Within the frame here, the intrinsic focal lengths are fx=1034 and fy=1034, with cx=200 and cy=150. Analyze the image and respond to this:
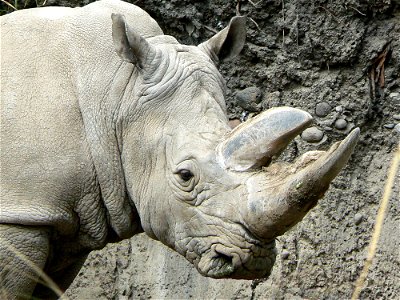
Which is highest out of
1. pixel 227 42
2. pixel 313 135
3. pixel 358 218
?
pixel 227 42

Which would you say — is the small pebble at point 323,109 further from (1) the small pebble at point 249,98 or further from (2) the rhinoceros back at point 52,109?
(2) the rhinoceros back at point 52,109

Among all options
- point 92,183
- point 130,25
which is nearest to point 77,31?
point 130,25

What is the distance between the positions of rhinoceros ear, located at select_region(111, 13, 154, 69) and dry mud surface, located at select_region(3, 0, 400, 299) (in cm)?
185

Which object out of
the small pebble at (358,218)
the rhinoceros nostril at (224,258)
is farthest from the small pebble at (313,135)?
the rhinoceros nostril at (224,258)

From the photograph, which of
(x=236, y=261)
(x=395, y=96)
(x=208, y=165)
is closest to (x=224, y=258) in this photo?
(x=236, y=261)

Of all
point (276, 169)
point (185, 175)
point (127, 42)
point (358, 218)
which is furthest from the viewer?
point (358, 218)

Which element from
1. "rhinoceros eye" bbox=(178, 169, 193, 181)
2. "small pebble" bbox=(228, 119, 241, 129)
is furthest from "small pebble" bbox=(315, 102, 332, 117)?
"rhinoceros eye" bbox=(178, 169, 193, 181)

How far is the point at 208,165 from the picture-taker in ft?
12.6

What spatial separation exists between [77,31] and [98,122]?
0.42 m

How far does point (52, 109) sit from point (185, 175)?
619mm

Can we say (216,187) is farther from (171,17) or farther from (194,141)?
(171,17)

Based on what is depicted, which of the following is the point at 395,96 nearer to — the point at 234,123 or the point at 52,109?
the point at 234,123

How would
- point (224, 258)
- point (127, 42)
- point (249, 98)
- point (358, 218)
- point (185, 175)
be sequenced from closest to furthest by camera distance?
point (224, 258) < point (185, 175) < point (127, 42) < point (358, 218) < point (249, 98)

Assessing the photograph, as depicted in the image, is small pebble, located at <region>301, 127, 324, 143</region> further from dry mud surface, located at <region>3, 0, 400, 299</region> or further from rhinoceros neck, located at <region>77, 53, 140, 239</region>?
rhinoceros neck, located at <region>77, 53, 140, 239</region>
